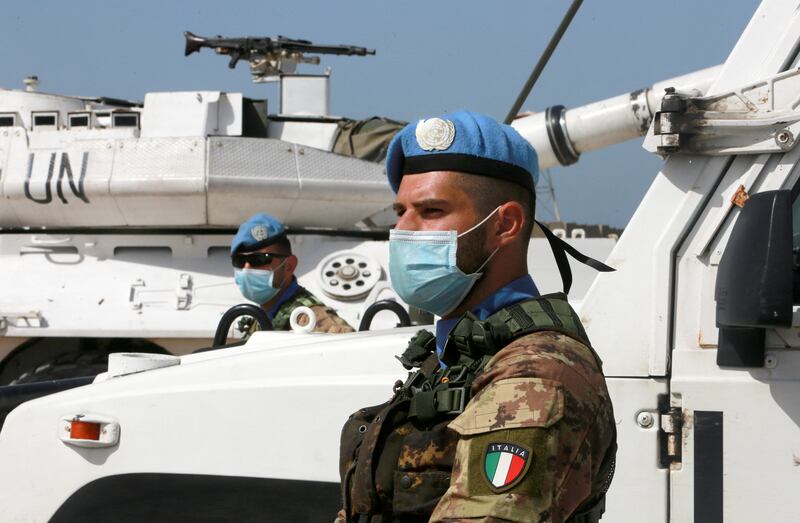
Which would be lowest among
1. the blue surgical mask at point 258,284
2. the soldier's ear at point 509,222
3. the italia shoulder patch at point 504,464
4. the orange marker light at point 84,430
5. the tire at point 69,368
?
the tire at point 69,368

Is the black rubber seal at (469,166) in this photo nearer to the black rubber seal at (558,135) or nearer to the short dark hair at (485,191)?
the short dark hair at (485,191)

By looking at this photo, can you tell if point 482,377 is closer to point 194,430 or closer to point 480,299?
point 480,299

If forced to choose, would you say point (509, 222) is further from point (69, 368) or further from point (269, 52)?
point (269, 52)

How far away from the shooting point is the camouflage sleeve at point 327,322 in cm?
551

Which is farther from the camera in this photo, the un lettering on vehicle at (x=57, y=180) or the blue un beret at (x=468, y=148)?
the un lettering on vehicle at (x=57, y=180)

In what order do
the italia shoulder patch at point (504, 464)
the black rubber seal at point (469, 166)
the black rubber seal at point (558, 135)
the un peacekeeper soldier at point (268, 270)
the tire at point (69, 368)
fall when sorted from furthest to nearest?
the tire at point (69, 368) → the black rubber seal at point (558, 135) → the un peacekeeper soldier at point (268, 270) → the black rubber seal at point (469, 166) → the italia shoulder patch at point (504, 464)

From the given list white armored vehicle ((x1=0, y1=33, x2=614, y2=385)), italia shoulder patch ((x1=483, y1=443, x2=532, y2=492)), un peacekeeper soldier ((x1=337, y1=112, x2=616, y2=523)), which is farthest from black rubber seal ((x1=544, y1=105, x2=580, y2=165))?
italia shoulder patch ((x1=483, y1=443, x2=532, y2=492))

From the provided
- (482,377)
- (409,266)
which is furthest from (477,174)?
(482,377)

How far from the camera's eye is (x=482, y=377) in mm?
1804

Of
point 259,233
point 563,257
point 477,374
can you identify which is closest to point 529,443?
point 477,374

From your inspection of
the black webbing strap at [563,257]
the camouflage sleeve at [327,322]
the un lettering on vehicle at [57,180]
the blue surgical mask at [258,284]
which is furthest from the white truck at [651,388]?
the un lettering on vehicle at [57,180]

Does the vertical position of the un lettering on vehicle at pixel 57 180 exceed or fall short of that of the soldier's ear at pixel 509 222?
it exceeds it

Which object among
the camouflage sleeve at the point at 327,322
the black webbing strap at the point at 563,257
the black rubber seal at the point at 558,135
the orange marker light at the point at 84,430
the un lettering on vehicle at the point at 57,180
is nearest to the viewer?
the black webbing strap at the point at 563,257

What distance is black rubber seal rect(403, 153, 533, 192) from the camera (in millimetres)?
2053
